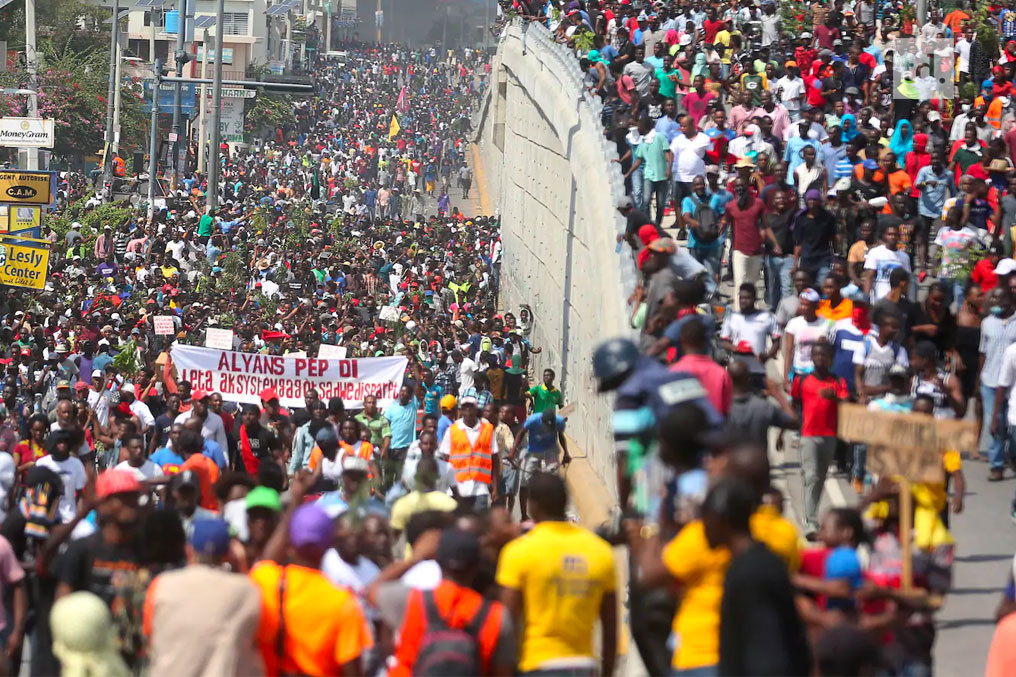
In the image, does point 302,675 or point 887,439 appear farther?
point 887,439

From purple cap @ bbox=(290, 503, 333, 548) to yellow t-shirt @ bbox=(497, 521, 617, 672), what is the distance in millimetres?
681

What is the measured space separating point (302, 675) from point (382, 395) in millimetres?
12436

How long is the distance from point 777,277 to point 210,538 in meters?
9.51

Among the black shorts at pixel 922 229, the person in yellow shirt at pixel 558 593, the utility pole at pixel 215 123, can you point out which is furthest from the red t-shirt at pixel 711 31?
the person in yellow shirt at pixel 558 593

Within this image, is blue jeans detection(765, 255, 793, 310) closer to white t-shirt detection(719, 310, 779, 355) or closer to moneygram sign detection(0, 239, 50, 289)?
white t-shirt detection(719, 310, 779, 355)

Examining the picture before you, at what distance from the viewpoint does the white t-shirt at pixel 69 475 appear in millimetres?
10570

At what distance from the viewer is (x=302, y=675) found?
656 centimetres

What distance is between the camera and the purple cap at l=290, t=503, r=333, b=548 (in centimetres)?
663

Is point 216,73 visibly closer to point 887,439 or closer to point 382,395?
point 382,395

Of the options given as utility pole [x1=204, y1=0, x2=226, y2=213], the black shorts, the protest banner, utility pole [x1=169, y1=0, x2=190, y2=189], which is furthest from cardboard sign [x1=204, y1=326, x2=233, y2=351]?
utility pole [x1=169, y1=0, x2=190, y2=189]

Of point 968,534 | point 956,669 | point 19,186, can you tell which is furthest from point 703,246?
point 19,186

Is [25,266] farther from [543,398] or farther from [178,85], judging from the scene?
[178,85]

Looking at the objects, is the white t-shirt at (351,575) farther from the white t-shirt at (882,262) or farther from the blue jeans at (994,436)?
the white t-shirt at (882,262)

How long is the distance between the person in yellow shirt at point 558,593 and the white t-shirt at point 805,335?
242 inches
